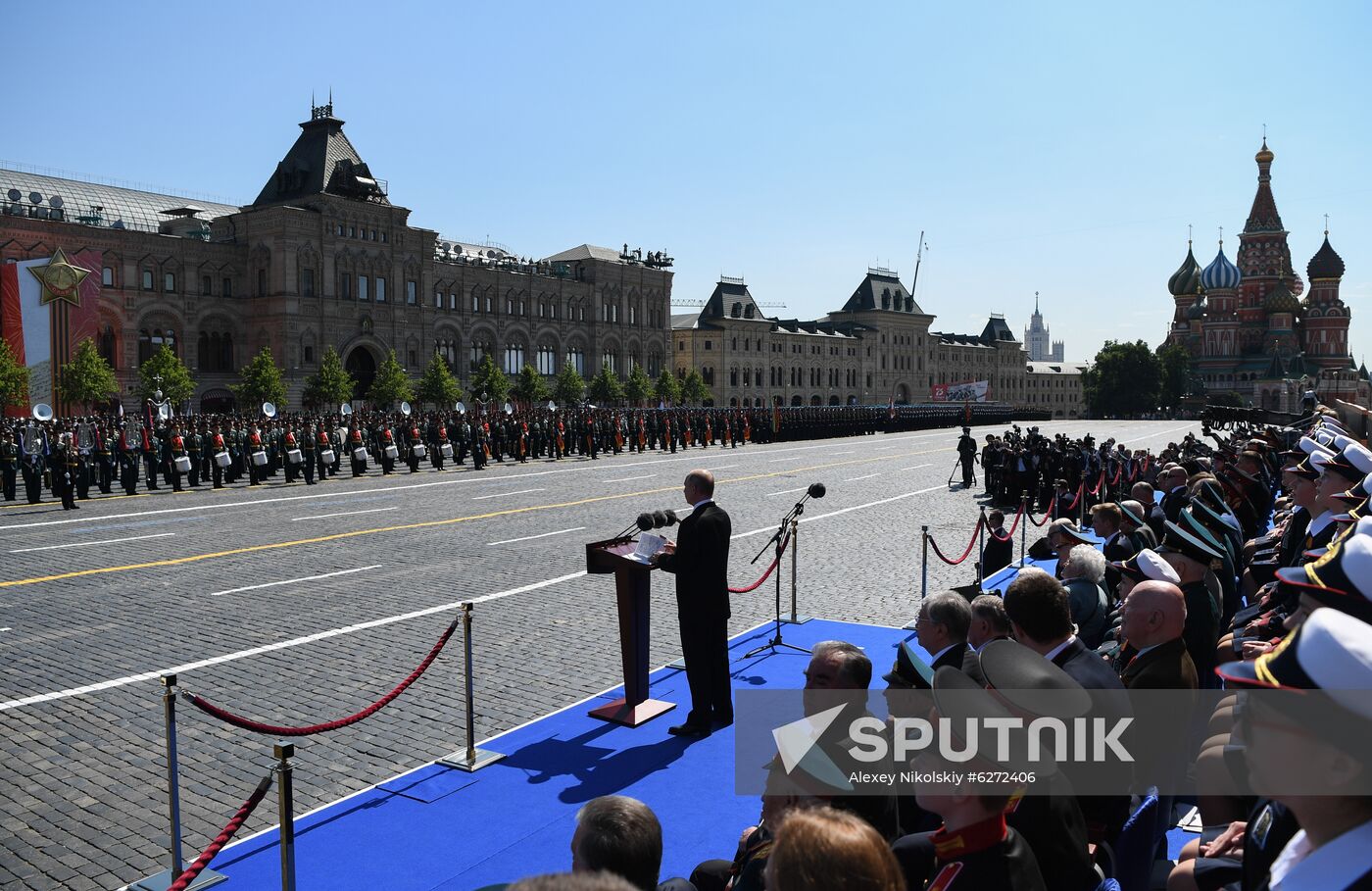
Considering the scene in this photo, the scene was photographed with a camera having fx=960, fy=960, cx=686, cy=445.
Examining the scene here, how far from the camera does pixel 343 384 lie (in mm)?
60125

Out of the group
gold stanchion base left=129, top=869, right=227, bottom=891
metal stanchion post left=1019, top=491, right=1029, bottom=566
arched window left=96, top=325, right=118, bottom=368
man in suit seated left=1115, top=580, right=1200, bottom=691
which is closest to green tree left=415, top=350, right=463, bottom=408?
arched window left=96, top=325, right=118, bottom=368

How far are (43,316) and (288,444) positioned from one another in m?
31.9

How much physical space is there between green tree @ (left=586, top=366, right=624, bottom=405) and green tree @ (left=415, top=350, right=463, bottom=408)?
51.1ft

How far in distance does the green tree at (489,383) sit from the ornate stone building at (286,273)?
17.0ft

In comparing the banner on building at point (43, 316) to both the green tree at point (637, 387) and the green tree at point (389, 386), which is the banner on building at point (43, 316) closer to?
the green tree at point (389, 386)

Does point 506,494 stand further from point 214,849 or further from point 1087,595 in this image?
point 214,849

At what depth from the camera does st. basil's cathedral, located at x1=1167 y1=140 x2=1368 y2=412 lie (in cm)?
10544

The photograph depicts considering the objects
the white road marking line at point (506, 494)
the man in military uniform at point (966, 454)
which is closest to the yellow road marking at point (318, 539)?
the white road marking line at point (506, 494)

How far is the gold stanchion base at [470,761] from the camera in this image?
22.3ft

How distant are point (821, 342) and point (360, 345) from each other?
65721 mm

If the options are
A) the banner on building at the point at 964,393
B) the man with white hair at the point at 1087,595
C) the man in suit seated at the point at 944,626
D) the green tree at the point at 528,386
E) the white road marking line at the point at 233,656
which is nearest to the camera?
the man in suit seated at the point at 944,626

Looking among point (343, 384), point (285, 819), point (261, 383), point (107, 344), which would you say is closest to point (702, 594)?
point (285, 819)

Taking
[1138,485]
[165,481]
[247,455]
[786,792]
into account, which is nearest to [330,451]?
[247,455]

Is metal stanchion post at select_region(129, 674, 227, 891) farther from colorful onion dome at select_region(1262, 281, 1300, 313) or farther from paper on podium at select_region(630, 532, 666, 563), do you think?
colorful onion dome at select_region(1262, 281, 1300, 313)
